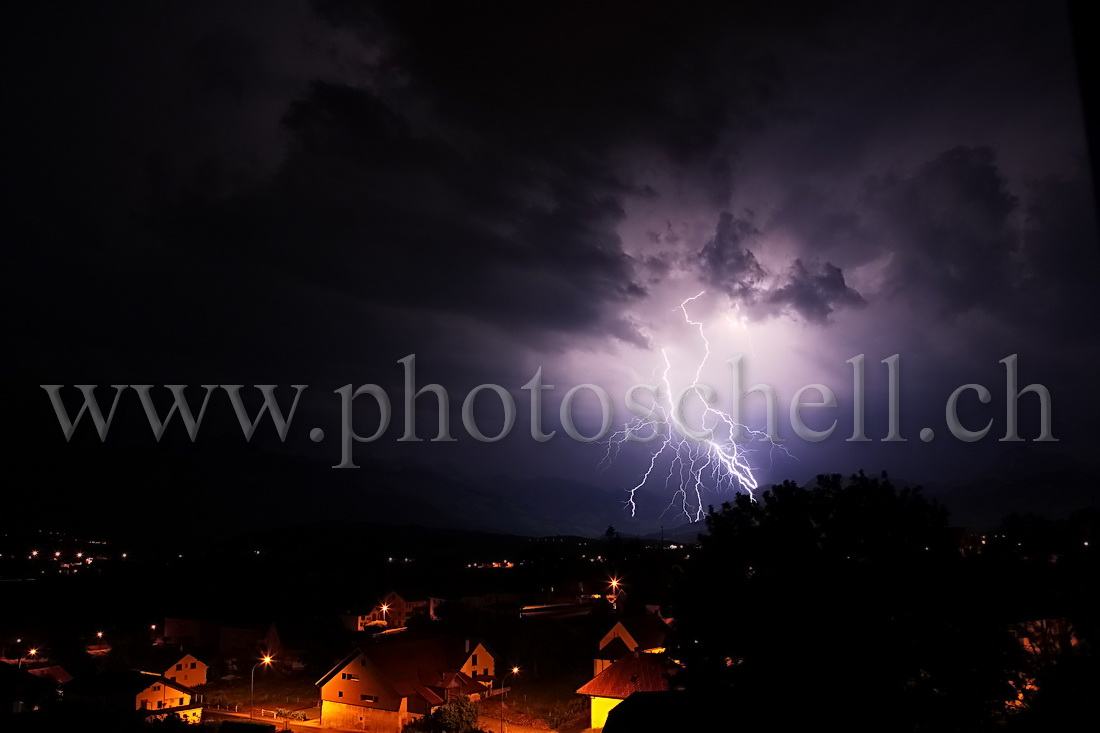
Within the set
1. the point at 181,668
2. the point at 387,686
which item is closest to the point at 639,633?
the point at 387,686

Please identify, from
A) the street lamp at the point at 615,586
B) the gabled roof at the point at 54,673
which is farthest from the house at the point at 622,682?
the street lamp at the point at 615,586

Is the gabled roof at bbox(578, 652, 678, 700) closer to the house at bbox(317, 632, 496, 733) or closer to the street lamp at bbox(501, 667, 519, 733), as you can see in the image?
the street lamp at bbox(501, 667, 519, 733)

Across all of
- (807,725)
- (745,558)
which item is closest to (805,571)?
(745,558)

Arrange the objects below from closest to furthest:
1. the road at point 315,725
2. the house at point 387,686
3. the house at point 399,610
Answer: the road at point 315,725 → the house at point 387,686 → the house at point 399,610

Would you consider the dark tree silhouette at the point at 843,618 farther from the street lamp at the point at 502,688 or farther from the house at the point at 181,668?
the house at the point at 181,668

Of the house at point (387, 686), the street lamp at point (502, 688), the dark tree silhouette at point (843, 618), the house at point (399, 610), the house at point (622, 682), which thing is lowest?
the house at point (399, 610)

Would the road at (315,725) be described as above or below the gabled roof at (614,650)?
below

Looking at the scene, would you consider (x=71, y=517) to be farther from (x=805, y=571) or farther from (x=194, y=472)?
(x=805, y=571)
